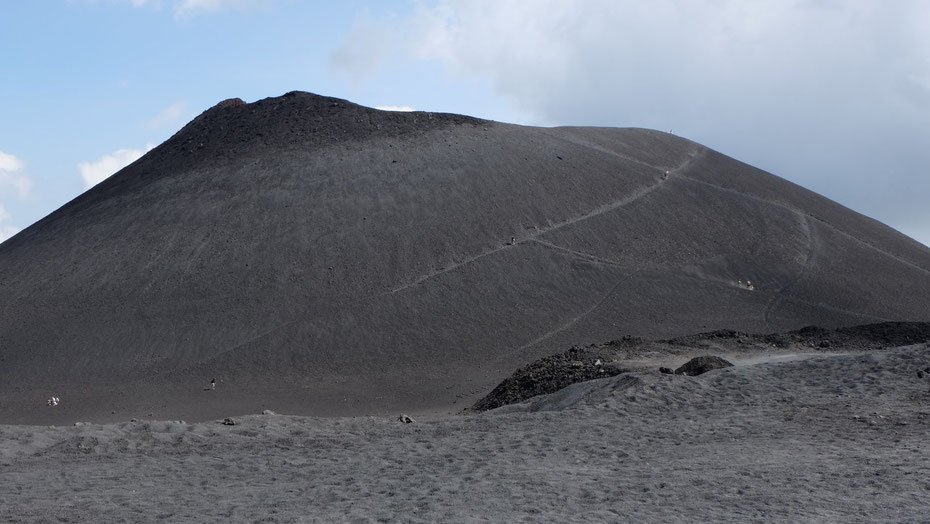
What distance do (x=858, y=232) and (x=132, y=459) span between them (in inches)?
1437

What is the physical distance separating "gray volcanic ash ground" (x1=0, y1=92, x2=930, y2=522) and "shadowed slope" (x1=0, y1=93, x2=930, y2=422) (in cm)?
14

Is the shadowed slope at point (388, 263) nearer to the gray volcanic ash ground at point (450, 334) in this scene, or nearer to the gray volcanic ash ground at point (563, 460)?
the gray volcanic ash ground at point (450, 334)

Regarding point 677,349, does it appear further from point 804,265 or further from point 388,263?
point 804,265

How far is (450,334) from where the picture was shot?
98.5ft

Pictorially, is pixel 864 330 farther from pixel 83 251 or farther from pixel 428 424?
pixel 83 251

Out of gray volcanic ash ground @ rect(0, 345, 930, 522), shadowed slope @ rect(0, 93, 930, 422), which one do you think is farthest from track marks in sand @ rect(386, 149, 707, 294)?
gray volcanic ash ground @ rect(0, 345, 930, 522)

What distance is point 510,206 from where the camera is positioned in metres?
37.0

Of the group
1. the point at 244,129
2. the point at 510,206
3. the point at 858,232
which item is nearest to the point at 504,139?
the point at 510,206

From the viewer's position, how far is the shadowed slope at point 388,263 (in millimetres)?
28781

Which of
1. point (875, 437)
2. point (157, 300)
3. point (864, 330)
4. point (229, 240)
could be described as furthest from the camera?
point (229, 240)

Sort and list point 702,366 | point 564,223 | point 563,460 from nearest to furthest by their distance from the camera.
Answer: point 563,460
point 702,366
point 564,223

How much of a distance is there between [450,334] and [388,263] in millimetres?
5363

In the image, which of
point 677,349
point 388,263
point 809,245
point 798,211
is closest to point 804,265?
point 809,245

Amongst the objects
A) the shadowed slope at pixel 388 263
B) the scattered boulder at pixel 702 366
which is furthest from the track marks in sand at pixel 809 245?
the scattered boulder at pixel 702 366
